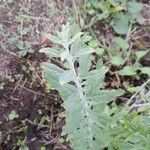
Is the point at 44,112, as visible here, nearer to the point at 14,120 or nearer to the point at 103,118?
the point at 14,120

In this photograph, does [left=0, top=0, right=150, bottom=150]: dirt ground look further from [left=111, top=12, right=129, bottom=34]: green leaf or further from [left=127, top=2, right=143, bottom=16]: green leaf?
[left=127, top=2, right=143, bottom=16]: green leaf

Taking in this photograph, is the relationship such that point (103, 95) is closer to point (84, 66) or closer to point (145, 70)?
point (84, 66)

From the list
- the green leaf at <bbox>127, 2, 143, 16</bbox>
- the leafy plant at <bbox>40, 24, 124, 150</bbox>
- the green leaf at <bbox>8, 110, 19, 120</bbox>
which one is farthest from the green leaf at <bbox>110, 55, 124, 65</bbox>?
the leafy plant at <bbox>40, 24, 124, 150</bbox>

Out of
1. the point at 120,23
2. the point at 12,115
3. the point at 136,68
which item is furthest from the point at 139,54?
the point at 12,115

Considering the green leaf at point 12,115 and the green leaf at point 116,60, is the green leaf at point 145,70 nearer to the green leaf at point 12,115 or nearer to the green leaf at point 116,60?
the green leaf at point 116,60

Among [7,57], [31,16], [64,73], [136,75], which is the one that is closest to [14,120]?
[7,57]

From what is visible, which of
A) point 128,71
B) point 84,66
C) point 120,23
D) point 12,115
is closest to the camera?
point 84,66

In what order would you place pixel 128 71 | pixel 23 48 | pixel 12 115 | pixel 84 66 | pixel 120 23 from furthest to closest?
pixel 120 23, pixel 128 71, pixel 23 48, pixel 12 115, pixel 84 66
